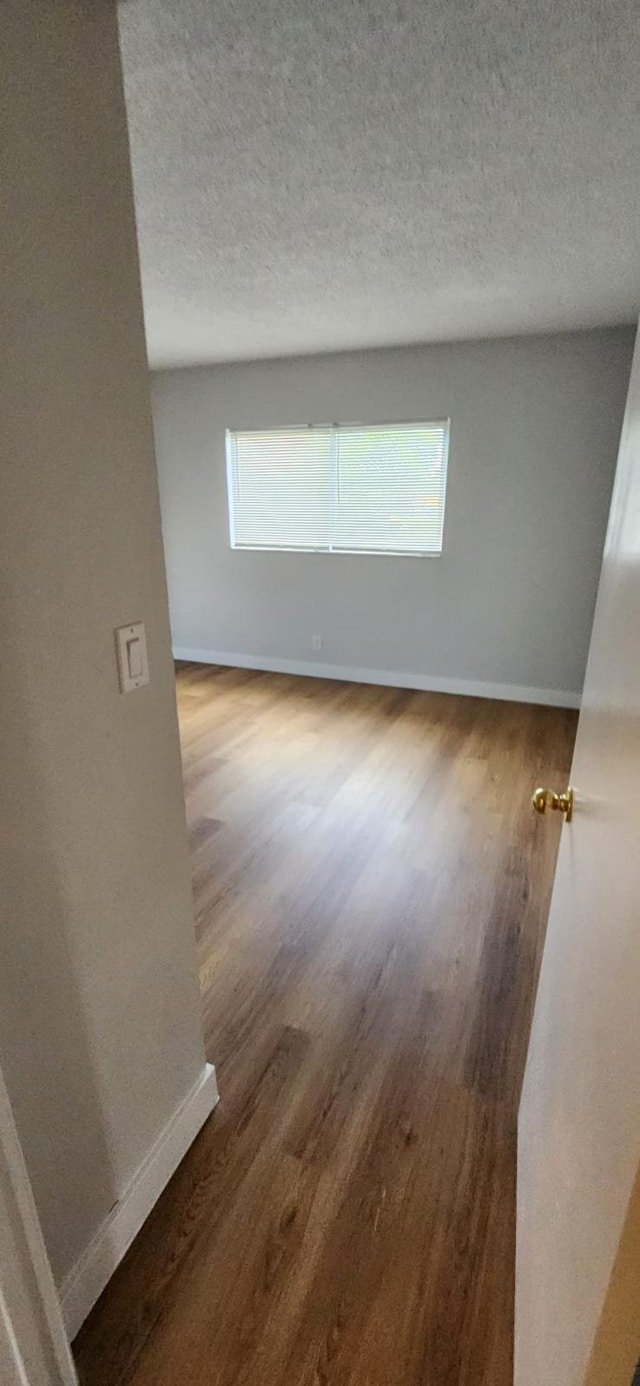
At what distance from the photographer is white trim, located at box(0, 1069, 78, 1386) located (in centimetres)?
74

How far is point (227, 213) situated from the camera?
1915 mm

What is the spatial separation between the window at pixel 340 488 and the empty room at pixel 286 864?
126 centimetres

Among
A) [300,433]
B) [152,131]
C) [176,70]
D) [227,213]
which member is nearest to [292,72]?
[176,70]

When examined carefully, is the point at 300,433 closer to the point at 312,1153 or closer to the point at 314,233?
the point at 314,233

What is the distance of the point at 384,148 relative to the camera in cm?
156

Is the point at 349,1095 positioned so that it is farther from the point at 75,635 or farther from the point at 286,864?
the point at 75,635

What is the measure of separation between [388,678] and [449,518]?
49.2 inches

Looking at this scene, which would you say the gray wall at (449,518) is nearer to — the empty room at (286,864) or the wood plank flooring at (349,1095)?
the empty room at (286,864)

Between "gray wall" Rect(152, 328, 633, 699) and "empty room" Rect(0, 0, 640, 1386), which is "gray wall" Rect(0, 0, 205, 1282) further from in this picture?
"gray wall" Rect(152, 328, 633, 699)

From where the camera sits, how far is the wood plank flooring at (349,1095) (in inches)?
42.5

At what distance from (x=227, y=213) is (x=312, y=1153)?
263 centimetres

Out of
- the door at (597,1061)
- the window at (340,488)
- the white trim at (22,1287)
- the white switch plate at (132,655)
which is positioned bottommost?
the white trim at (22,1287)

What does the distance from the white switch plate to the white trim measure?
0.57 meters

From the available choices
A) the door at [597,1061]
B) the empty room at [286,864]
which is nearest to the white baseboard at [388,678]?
the empty room at [286,864]
